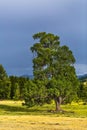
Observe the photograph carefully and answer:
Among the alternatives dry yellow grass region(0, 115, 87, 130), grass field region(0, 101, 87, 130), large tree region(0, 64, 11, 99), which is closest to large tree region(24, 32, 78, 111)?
grass field region(0, 101, 87, 130)

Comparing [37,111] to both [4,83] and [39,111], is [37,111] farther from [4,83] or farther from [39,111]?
[4,83]

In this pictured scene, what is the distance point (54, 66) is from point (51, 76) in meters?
2.24

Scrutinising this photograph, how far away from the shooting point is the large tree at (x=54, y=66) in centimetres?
8238

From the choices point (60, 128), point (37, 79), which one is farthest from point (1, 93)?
Answer: point (60, 128)

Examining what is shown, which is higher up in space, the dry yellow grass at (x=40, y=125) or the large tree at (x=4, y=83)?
the large tree at (x=4, y=83)

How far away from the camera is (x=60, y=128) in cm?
3862

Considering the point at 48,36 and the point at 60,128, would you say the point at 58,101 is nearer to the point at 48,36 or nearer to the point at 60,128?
→ the point at 48,36

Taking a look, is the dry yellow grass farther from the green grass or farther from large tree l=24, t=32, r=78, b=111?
large tree l=24, t=32, r=78, b=111

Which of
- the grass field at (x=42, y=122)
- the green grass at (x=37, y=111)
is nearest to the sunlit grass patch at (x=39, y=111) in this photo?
the green grass at (x=37, y=111)

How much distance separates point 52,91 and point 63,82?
372cm

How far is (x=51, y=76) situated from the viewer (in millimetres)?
84688

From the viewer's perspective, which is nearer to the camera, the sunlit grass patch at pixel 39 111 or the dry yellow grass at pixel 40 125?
A: the dry yellow grass at pixel 40 125

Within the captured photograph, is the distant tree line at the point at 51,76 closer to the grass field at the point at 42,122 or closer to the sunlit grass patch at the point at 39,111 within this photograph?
the sunlit grass patch at the point at 39,111

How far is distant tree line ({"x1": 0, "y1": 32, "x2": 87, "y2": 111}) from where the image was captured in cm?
8000
